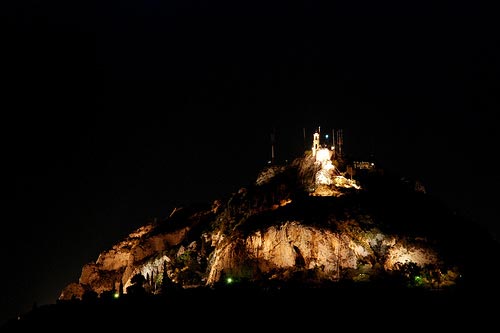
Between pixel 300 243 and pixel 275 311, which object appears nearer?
pixel 275 311

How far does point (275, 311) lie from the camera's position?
51000mm

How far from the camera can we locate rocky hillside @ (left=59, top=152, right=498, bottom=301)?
73000 millimetres

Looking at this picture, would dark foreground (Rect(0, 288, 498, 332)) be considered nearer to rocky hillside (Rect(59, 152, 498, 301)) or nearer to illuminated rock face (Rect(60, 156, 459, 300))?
rocky hillside (Rect(59, 152, 498, 301))

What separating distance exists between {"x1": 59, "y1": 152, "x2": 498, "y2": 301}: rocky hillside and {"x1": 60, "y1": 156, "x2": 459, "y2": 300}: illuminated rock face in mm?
159

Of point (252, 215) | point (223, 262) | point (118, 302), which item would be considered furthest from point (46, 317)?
point (252, 215)

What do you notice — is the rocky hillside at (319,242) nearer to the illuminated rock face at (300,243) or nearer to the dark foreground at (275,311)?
the illuminated rock face at (300,243)

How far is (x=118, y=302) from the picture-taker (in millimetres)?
58250

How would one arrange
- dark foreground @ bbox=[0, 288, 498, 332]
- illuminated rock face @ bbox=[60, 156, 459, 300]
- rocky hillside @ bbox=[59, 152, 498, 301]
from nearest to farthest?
dark foreground @ bbox=[0, 288, 498, 332] < rocky hillside @ bbox=[59, 152, 498, 301] < illuminated rock face @ bbox=[60, 156, 459, 300]

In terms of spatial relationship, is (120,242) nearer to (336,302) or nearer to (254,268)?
(254,268)

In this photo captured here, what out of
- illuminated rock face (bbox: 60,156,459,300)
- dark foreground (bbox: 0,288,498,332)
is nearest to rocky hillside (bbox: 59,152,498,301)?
illuminated rock face (bbox: 60,156,459,300)

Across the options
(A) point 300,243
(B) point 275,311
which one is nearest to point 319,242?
(A) point 300,243

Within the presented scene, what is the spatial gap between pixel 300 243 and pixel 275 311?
27.1m

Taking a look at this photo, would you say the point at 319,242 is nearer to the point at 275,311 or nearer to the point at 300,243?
the point at 300,243

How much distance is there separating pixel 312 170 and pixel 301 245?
34.1m
